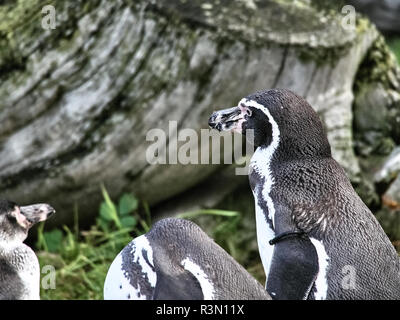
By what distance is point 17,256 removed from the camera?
7.81ft

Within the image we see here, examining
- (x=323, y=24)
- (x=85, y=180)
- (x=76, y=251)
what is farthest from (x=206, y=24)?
(x=76, y=251)

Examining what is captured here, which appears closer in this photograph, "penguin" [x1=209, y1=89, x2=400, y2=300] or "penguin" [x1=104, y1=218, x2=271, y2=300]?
"penguin" [x1=104, y1=218, x2=271, y2=300]

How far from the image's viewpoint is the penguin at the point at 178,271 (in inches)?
81.1

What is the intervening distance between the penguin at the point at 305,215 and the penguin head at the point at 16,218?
23.6 inches

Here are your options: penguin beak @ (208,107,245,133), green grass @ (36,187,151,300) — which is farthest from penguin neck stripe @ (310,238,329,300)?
green grass @ (36,187,151,300)

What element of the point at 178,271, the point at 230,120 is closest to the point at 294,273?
the point at 178,271

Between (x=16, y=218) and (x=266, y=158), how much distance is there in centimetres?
76

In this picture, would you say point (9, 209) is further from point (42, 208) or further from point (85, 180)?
point (85, 180)

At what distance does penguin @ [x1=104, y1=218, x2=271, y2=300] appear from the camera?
2061 millimetres

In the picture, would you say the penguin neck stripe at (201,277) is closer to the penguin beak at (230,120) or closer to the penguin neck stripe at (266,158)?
the penguin neck stripe at (266,158)

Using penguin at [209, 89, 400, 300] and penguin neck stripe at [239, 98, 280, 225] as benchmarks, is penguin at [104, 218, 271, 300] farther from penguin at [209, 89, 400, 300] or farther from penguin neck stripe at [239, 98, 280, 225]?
penguin neck stripe at [239, 98, 280, 225]

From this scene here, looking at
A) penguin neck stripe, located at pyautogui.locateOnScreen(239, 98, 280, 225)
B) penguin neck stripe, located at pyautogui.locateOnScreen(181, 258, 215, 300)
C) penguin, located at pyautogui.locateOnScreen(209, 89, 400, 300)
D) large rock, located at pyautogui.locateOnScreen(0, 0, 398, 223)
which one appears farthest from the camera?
large rock, located at pyautogui.locateOnScreen(0, 0, 398, 223)

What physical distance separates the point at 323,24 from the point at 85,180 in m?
1.32

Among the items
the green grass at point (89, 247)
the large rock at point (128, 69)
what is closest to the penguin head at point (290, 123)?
the large rock at point (128, 69)
